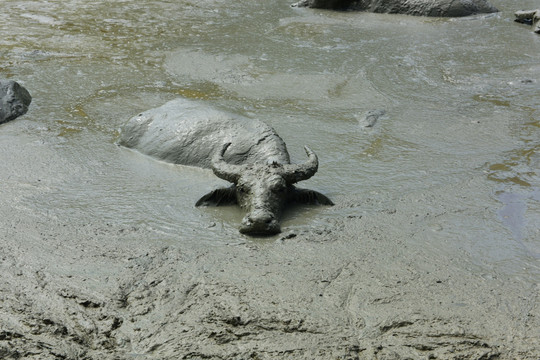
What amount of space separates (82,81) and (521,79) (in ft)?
21.7

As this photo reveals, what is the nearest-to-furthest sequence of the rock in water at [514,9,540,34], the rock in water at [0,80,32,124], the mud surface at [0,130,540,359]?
the mud surface at [0,130,540,359] → the rock in water at [0,80,32,124] → the rock in water at [514,9,540,34]

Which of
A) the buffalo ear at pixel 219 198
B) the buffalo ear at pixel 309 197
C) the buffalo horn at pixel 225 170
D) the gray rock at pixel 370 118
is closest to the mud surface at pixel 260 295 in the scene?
the buffalo ear at pixel 309 197

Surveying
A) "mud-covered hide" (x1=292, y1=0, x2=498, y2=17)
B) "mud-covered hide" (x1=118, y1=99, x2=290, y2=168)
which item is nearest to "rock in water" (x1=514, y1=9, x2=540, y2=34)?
"mud-covered hide" (x1=292, y1=0, x2=498, y2=17)

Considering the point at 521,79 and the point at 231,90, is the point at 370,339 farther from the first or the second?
the point at 521,79

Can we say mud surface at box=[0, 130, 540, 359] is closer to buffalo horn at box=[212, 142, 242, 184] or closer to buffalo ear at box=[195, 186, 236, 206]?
buffalo ear at box=[195, 186, 236, 206]

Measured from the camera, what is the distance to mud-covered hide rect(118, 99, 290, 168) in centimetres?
595

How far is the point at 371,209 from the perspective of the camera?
5.14 meters

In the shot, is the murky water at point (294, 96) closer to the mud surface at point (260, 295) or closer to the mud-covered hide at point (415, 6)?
the mud surface at point (260, 295)

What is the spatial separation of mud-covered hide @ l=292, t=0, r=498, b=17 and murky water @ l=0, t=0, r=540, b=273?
1.41 ft

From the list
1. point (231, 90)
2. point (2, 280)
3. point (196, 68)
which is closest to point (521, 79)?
point (231, 90)

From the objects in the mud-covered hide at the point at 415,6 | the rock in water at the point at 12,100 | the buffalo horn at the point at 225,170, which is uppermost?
the mud-covered hide at the point at 415,6

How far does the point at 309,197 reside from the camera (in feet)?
17.2

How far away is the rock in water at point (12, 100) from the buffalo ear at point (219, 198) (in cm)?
347

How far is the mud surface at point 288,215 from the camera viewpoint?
11.2ft
